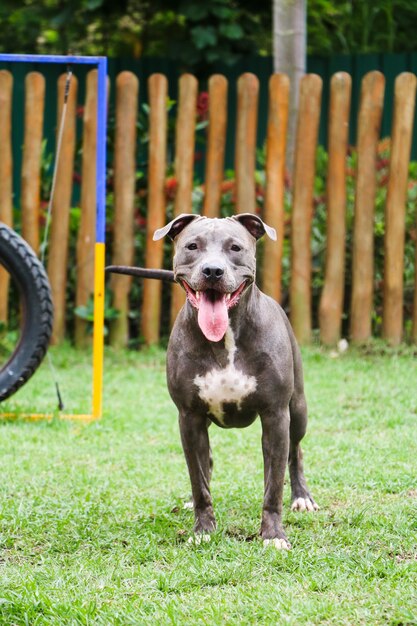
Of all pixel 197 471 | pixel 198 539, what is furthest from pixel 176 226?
pixel 198 539

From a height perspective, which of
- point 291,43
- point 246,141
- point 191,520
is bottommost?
point 191,520

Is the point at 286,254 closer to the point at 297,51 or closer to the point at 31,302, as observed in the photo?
the point at 297,51

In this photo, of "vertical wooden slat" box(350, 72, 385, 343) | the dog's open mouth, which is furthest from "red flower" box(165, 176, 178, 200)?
the dog's open mouth

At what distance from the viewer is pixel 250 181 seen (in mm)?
9156

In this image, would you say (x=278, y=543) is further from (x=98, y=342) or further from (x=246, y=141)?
(x=246, y=141)

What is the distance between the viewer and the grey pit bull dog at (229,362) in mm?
4336

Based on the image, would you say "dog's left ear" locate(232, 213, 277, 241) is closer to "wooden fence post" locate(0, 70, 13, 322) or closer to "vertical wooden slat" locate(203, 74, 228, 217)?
"vertical wooden slat" locate(203, 74, 228, 217)

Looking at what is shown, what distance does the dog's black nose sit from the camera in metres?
4.17

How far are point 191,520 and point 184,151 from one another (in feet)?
16.0

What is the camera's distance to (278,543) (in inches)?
170

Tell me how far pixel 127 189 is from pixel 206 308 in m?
5.09

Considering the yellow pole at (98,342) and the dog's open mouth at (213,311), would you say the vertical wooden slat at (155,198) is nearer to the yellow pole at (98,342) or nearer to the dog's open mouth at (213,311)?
the yellow pole at (98,342)

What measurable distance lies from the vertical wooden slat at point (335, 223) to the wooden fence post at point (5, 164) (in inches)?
110

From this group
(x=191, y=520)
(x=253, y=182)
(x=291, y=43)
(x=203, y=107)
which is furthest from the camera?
(x=291, y=43)
